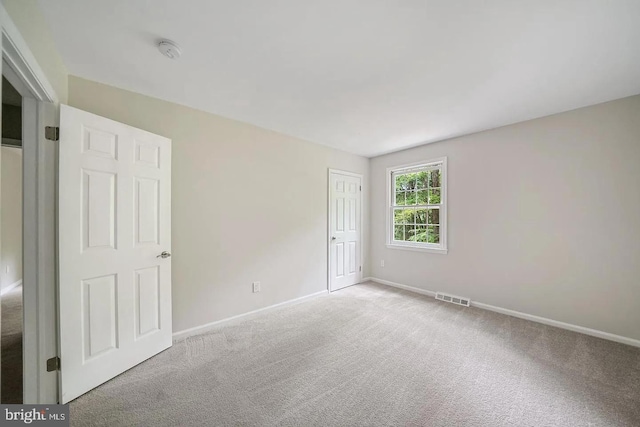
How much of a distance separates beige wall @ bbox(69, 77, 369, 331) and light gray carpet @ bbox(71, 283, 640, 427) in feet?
1.66

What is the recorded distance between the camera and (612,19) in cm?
153

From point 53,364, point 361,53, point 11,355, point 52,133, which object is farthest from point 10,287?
point 361,53

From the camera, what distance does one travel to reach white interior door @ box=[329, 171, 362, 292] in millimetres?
4094

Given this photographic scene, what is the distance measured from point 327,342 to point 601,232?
3065mm

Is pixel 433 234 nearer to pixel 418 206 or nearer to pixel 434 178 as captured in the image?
pixel 418 206

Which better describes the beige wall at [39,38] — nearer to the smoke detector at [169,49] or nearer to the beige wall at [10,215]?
the smoke detector at [169,49]

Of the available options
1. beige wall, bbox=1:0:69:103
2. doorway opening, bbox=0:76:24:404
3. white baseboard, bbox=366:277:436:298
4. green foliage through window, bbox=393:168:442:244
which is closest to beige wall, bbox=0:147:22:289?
doorway opening, bbox=0:76:24:404

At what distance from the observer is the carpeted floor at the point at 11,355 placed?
1762mm

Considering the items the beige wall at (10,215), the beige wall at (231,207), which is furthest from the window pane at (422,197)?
the beige wall at (10,215)

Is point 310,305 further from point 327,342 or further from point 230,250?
point 230,250

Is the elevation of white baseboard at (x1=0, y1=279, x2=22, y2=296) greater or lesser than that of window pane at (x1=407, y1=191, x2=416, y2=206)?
lesser

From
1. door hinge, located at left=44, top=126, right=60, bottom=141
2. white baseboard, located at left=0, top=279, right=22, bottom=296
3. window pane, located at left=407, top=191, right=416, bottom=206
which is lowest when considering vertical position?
white baseboard, located at left=0, top=279, right=22, bottom=296

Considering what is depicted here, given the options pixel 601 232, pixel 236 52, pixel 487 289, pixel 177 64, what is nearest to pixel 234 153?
pixel 177 64

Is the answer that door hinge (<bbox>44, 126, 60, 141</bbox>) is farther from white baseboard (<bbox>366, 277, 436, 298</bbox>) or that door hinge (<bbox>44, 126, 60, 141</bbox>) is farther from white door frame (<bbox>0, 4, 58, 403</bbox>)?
white baseboard (<bbox>366, 277, 436, 298</bbox>)
